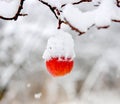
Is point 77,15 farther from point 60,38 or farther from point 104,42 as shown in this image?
point 104,42

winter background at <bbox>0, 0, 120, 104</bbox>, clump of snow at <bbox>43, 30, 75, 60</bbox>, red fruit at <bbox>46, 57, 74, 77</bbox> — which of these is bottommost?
winter background at <bbox>0, 0, 120, 104</bbox>

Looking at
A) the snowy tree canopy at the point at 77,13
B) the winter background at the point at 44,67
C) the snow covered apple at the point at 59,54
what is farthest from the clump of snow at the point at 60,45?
the winter background at the point at 44,67

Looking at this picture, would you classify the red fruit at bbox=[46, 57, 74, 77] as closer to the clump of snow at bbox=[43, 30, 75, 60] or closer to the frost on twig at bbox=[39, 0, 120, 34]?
the clump of snow at bbox=[43, 30, 75, 60]

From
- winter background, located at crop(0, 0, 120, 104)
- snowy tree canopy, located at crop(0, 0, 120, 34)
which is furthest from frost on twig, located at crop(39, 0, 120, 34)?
winter background, located at crop(0, 0, 120, 104)

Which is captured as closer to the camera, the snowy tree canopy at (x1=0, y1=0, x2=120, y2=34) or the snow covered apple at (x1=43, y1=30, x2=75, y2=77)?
the snowy tree canopy at (x1=0, y1=0, x2=120, y2=34)

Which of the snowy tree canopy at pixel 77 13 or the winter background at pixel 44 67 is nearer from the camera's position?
the snowy tree canopy at pixel 77 13

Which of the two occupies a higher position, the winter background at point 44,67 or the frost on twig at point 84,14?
the frost on twig at point 84,14

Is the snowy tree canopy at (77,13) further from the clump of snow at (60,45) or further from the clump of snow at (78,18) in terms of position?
the clump of snow at (60,45)

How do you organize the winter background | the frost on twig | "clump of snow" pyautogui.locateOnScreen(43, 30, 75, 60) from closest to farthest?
the frost on twig < "clump of snow" pyautogui.locateOnScreen(43, 30, 75, 60) < the winter background

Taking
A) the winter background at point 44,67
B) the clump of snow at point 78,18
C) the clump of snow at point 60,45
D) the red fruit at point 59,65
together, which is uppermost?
the clump of snow at point 78,18
